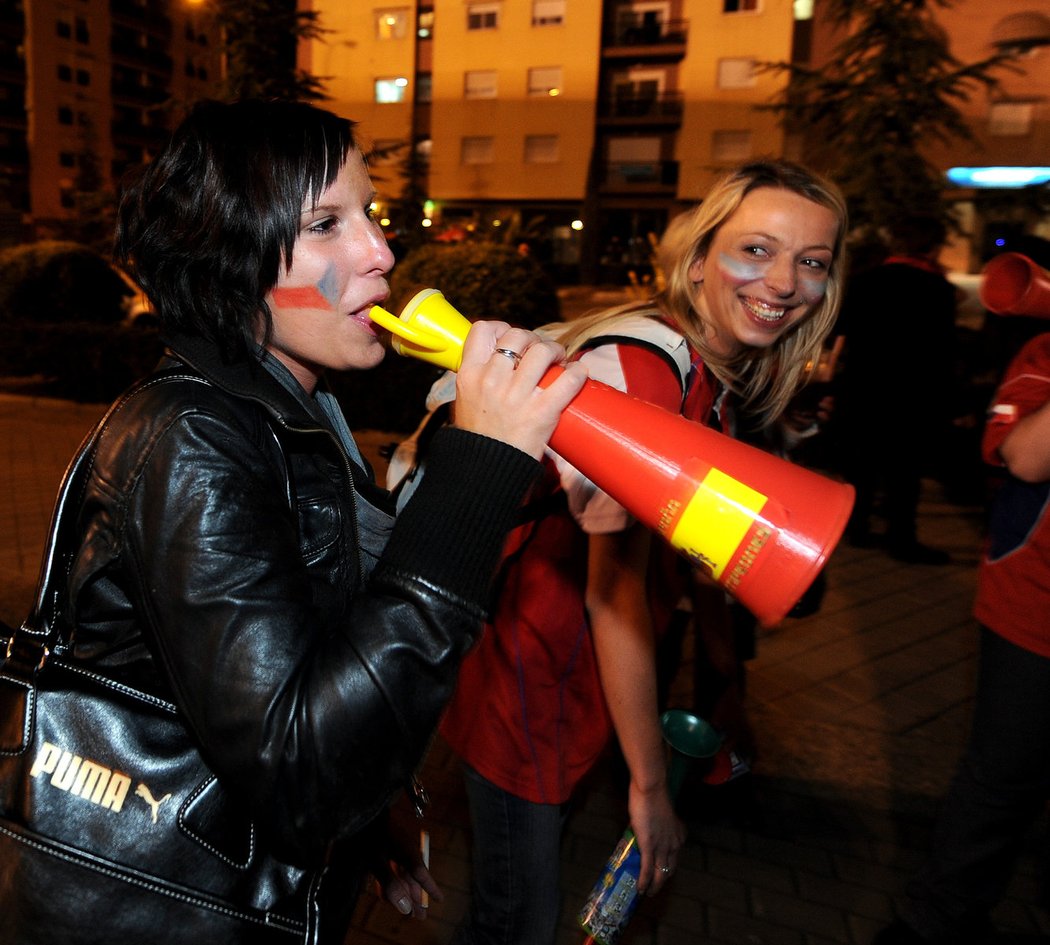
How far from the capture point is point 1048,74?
19.1 meters

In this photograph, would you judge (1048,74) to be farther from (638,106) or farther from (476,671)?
(476,671)

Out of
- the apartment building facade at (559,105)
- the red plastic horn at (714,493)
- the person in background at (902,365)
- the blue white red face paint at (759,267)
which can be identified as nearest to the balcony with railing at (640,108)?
the apartment building facade at (559,105)

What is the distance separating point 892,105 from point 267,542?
29.0 feet

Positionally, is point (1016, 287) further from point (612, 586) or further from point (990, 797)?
point (612, 586)

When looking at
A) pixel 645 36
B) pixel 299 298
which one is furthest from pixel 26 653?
pixel 645 36

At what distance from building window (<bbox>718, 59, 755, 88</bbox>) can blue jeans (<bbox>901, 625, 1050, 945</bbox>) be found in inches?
1240

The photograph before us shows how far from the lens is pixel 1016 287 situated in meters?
2.21

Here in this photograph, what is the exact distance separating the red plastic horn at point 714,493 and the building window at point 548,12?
34.5 metres

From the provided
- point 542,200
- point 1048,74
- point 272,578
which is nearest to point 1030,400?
point 272,578

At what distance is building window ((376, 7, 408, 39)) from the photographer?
32.5m

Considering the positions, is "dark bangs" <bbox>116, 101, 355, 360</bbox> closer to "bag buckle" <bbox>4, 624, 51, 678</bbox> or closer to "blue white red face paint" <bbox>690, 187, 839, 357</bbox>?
"bag buckle" <bbox>4, 624, 51, 678</bbox>

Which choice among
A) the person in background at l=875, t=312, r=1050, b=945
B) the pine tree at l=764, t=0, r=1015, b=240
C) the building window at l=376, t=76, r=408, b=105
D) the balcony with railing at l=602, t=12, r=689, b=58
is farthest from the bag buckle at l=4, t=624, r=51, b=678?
the building window at l=376, t=76, r=408, b=105

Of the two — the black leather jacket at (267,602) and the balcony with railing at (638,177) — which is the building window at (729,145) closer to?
the balcony with railing at (638,177)

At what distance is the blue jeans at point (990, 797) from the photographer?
213 cm
